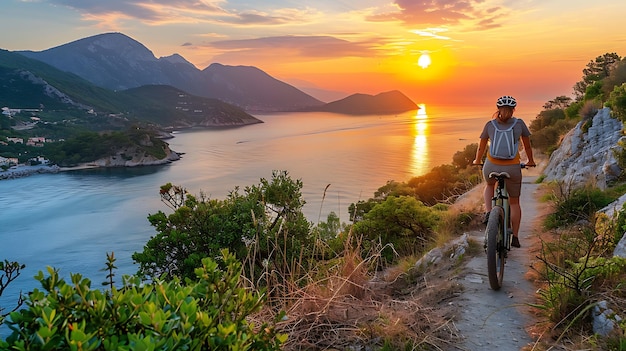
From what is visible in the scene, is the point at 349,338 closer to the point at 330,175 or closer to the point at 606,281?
the point at 606,281

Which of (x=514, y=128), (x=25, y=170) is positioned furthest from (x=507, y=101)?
(x=25, y=170)

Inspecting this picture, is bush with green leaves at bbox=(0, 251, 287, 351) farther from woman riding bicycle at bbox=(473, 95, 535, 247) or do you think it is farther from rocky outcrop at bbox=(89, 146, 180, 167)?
rocky outcrop at bbox=(89, 146, 180, 167)

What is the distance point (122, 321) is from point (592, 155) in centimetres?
1434

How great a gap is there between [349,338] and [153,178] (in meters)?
83.7

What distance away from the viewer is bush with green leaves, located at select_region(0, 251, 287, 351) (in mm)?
1638

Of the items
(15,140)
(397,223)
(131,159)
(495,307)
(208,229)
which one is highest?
(15,140)

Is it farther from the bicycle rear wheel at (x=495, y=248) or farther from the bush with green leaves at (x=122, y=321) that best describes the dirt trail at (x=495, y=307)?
the bush with green leaves at (x=122, y=321)

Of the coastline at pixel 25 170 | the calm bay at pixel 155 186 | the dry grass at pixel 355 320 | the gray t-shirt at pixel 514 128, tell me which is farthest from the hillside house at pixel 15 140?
the gray t-shirt at pixel 514 128

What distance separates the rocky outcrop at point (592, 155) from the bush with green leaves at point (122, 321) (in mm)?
9748

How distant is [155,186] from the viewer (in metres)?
74.2

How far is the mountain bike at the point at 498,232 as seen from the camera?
16.0 feet

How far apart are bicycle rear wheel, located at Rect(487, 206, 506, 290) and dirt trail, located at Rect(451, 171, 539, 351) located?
0.18 metres

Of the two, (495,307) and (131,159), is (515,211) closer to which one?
(495,307)

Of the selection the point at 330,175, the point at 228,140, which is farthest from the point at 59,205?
the point at 228,140
